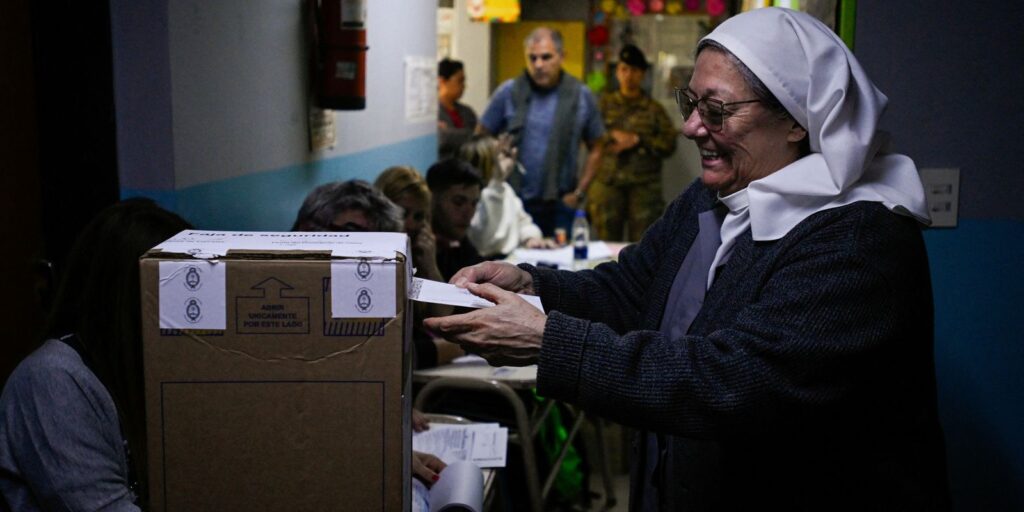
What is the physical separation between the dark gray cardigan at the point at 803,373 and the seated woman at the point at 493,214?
3.20 metres

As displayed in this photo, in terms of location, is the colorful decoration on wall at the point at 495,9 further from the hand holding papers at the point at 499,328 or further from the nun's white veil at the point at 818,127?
the hand holding papers at the point at 499,328

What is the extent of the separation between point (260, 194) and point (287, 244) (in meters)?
1.85

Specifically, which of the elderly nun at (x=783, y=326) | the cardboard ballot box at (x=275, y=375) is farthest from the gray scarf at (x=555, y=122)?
the cardboard ballot box at (x=275, y=375)

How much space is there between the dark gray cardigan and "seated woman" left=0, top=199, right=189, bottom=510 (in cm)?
68

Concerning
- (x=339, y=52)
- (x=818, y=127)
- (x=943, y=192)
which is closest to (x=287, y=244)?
(x=818, y=127)

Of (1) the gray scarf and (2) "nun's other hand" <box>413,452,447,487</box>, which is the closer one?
(2) "nun's other hand" <box>413,452,447,487</box>

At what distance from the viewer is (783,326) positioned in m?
1.32

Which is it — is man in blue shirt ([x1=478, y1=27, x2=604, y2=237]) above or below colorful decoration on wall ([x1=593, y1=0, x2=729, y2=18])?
below

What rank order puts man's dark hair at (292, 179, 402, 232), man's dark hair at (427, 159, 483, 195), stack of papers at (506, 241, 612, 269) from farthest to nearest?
1. stack of papers at (506, 241, 612, 269)
2. man's dark hair at (427, 159, 483, 195)
3. man's dark hair at (292, 179, 402, 232)

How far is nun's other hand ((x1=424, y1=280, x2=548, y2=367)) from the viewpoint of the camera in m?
1.39

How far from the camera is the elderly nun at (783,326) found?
1.32 metres

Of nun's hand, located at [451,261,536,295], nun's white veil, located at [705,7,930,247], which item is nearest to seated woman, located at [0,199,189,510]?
nun's hand, located at [451,261,536,295]

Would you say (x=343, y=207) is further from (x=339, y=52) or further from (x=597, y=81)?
(x=597, y=81)

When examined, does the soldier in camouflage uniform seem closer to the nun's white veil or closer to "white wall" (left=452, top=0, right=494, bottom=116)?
"white wall" (left=452, top=0, right=494, bottom=116)
